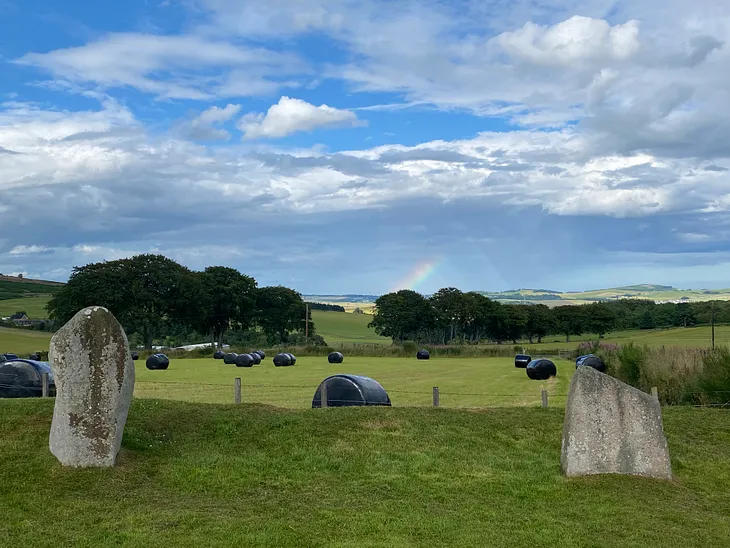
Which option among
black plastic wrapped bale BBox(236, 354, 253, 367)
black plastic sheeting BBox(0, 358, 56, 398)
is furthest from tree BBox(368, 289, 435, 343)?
black plastic sheeting BBox(0, 358, 56, 398)

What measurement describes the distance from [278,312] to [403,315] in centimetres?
2207

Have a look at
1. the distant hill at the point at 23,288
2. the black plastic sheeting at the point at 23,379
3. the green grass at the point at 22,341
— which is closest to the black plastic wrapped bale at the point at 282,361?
the green grass at the point at 22,341

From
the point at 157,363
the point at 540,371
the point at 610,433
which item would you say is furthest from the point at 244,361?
the point at 610,433

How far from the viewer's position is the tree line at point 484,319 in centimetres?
12950

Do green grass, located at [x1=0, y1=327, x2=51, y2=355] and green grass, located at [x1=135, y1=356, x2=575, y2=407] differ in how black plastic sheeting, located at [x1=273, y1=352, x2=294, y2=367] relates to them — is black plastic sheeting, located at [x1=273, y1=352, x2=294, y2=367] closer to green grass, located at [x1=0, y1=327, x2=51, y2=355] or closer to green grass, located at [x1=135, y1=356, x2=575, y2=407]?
green grass, located at [x1=135, y1=356, x2=575, y2=407]

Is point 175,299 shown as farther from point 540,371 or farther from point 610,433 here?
point 610,433

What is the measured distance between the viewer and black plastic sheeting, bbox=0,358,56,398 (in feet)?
87.1

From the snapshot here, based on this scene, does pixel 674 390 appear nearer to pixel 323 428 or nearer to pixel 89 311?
pixel 323 428

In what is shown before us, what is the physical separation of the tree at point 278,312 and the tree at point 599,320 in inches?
2124

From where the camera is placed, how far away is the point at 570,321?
456ft

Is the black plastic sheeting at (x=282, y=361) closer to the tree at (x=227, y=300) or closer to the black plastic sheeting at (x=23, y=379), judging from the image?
the black plastic sheeting at (x=23, y=379)

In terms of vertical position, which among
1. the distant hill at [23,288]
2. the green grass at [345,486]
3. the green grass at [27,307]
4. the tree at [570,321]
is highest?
the distant hill at [23,288]

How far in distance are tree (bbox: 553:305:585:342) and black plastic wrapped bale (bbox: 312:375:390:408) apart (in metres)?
120

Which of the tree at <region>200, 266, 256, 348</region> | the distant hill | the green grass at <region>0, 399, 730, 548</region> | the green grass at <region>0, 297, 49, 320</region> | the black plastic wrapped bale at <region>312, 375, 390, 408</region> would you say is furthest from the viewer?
the distant hill
